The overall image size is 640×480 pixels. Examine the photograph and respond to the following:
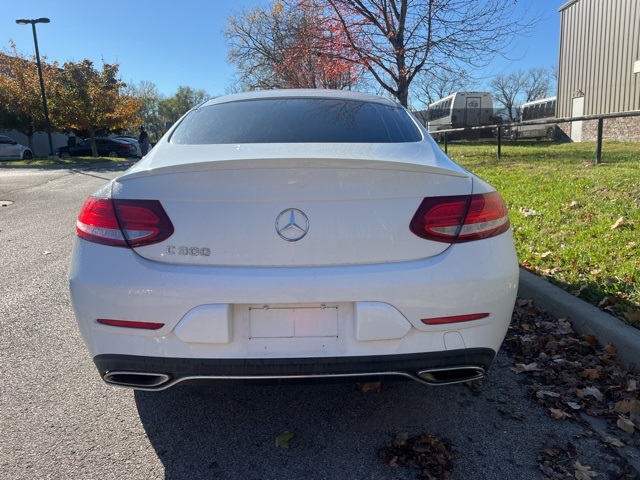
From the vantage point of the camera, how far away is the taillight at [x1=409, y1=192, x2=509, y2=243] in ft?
6.67

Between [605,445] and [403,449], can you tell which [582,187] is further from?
[403,449]

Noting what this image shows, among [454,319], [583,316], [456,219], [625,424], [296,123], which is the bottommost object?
[625,424]

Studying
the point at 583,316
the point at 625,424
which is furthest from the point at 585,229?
the point at 625,424

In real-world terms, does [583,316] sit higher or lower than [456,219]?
lower

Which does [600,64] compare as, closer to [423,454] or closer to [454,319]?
[454,319]

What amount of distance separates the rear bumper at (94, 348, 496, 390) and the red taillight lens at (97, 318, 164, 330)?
0.44 feet

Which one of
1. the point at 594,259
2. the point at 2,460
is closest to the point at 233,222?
the point at 2,460

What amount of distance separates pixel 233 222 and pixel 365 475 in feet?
3.94

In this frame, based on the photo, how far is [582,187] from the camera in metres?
6.70

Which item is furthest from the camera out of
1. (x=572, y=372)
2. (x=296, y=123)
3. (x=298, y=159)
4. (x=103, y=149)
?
(x=103, y=149)

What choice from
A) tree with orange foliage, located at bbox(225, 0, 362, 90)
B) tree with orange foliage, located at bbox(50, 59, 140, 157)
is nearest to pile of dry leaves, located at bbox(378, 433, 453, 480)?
tree with orange foliage, located at bbox(225, 0, 362, 90)

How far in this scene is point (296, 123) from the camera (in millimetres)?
2811

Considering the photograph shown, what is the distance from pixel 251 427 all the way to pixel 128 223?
1174 mm

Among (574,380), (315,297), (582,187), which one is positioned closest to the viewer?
(315,297)
